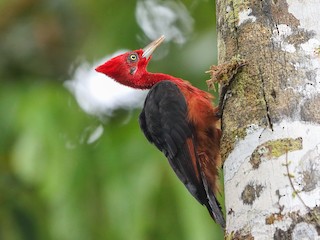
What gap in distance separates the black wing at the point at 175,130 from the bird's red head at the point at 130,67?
55cm

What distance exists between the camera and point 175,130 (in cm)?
386

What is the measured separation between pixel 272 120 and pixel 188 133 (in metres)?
1.08

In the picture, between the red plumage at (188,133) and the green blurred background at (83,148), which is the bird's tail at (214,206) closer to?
the red plumage at (188,133)

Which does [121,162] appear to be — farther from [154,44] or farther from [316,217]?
[316,217]

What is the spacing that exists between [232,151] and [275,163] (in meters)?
0.26

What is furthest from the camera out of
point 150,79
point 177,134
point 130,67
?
point 130,67

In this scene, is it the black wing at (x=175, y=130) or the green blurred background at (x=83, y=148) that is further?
the green blurred background at (x=83, y=148)

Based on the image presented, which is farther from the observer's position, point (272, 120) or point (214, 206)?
point (214, 206)

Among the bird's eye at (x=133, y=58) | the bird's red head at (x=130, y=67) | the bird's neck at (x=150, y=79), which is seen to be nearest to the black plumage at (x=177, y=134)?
the bird's neck at (x=150, y=79)

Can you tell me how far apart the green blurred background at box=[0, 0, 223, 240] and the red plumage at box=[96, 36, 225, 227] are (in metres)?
0.45

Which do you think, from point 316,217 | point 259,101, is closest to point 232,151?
point 259,101

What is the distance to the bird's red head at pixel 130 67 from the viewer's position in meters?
4.59

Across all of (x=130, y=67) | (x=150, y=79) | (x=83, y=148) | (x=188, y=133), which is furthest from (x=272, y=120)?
(x=83, y=148)

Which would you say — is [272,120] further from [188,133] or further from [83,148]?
[83,148]
